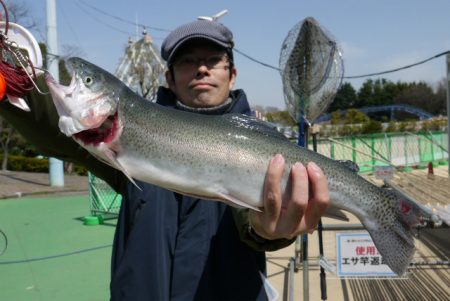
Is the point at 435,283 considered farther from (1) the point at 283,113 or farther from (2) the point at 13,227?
(1) the point at 283,113

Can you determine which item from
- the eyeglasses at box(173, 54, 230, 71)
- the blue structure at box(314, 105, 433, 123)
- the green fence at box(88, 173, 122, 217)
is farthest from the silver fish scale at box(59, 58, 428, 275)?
the blue structure at box(314, 105, 433, 123)

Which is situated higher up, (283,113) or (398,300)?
(283,113)

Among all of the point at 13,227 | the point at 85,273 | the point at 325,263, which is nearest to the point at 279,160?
the point at 325,263

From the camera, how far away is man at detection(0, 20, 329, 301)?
7.83 feet

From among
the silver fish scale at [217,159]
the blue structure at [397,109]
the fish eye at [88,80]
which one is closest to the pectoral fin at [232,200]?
the silver fish scale at [217,159]

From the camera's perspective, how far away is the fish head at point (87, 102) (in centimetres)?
221

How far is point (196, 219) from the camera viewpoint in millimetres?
2639

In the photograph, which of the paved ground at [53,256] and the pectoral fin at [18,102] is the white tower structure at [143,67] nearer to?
the paved ground at [53,256]

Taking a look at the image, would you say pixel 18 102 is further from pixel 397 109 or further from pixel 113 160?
pixel 397 109

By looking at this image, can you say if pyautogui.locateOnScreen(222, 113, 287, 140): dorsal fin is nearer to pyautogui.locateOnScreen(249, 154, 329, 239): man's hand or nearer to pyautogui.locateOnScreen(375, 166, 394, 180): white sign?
pyautogui.locateOnScreen(249, 154, 329, 239): man's hand

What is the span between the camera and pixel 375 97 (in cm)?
8312

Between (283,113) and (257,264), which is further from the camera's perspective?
(283,113)

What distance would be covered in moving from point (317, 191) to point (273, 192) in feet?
0.80

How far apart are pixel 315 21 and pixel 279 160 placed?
3.92 meters
